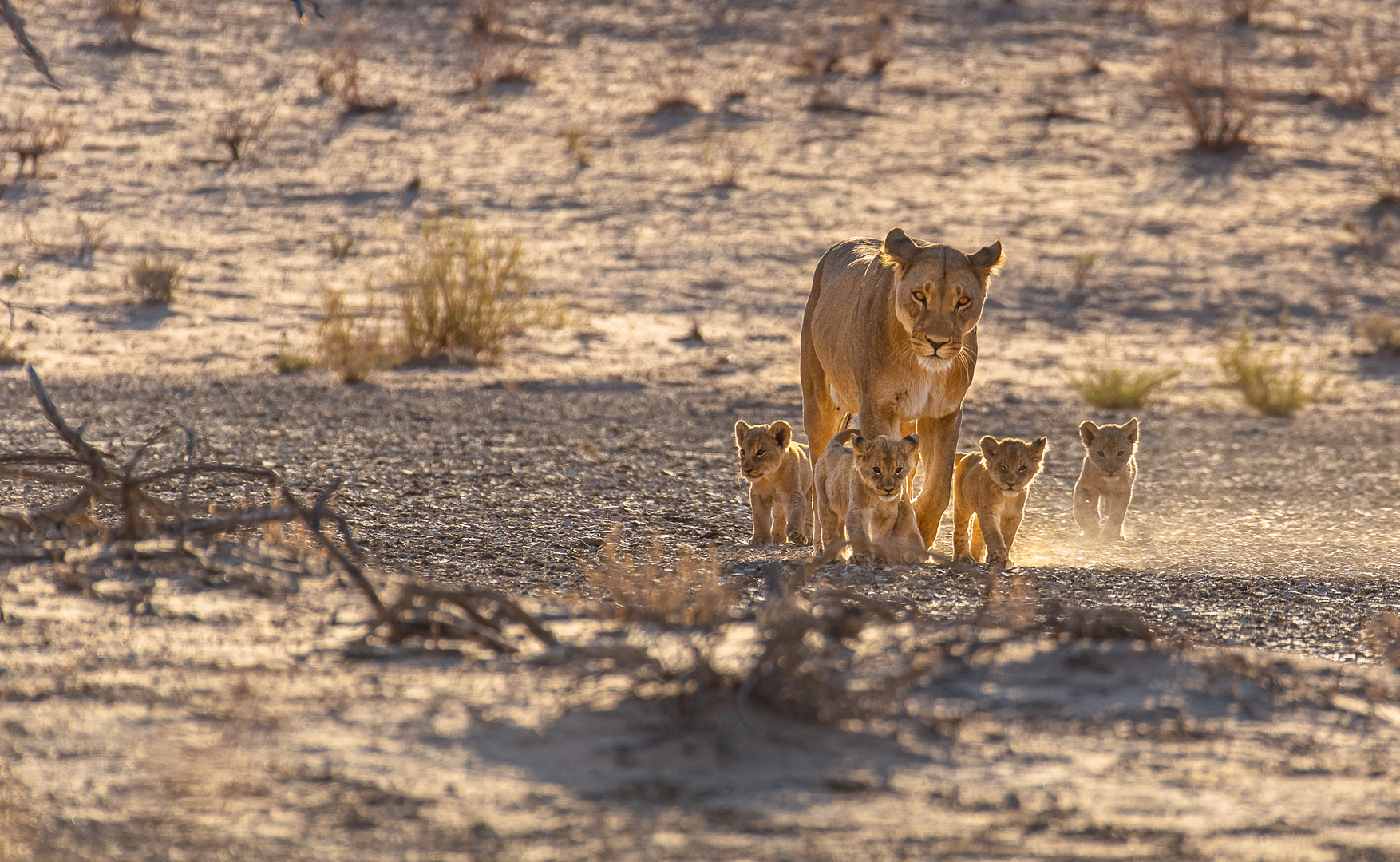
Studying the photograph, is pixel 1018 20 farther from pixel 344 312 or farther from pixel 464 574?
pixel 464 574

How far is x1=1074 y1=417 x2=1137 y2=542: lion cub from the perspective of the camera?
8594 millimetres

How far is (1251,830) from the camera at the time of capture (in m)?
3.24

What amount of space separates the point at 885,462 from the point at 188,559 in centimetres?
328

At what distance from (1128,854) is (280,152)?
19.1m

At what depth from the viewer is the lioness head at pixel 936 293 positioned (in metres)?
7.08

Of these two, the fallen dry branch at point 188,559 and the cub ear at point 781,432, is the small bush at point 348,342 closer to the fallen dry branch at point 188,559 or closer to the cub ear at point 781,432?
the cub ear at point 781,432

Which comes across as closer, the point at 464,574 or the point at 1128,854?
the point at 1128,854

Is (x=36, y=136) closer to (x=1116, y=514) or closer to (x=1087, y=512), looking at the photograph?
(x=1087, y=512)

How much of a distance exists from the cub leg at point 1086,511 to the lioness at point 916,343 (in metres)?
1.38

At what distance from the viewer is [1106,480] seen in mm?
8633

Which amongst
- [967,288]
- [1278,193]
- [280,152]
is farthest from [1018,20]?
[967,288]

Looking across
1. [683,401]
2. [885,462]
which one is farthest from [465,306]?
[885,462]

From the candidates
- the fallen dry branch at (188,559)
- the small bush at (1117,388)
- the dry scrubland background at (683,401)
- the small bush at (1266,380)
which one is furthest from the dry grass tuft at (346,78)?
the fallen dry branch at (188,559)

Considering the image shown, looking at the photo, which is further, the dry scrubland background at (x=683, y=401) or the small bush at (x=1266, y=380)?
the small bush at (x=1266, y=380)
